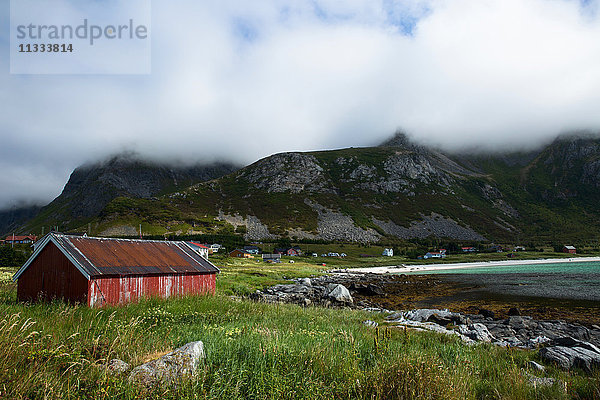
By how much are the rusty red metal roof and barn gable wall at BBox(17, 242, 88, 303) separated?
41 centimetres

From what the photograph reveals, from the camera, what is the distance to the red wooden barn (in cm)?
1756

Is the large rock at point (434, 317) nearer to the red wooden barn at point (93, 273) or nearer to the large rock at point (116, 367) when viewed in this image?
the red wooden barn at point (93, 273)

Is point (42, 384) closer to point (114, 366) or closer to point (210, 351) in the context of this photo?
point (114, 366)

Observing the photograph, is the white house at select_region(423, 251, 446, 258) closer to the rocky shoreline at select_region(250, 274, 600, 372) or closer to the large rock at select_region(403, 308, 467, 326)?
the rocky shoreline at select_region(250, 274, 600, 372)

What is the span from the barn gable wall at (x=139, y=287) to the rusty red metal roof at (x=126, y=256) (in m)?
0.35

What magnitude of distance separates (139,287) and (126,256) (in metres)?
2.14

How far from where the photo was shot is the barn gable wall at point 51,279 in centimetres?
1742

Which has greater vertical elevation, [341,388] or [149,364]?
[149,364]

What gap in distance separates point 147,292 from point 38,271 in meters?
5.60

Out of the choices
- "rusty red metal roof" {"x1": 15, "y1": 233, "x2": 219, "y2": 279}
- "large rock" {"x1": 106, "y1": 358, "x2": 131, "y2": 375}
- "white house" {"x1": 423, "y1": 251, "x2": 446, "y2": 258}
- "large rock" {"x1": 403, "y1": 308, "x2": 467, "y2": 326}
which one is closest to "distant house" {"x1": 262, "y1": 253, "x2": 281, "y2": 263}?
"white house" {"x1": 423, "y1": 251, "x2": 446, "y2": 258}

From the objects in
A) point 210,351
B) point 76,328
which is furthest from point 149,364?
point 76,328

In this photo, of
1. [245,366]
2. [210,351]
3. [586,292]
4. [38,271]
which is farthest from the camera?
[586,292]

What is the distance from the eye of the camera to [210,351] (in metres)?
7.67

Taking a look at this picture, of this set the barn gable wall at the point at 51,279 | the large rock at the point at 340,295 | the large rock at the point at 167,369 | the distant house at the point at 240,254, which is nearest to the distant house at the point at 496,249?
the distant house at the point at 240,254
